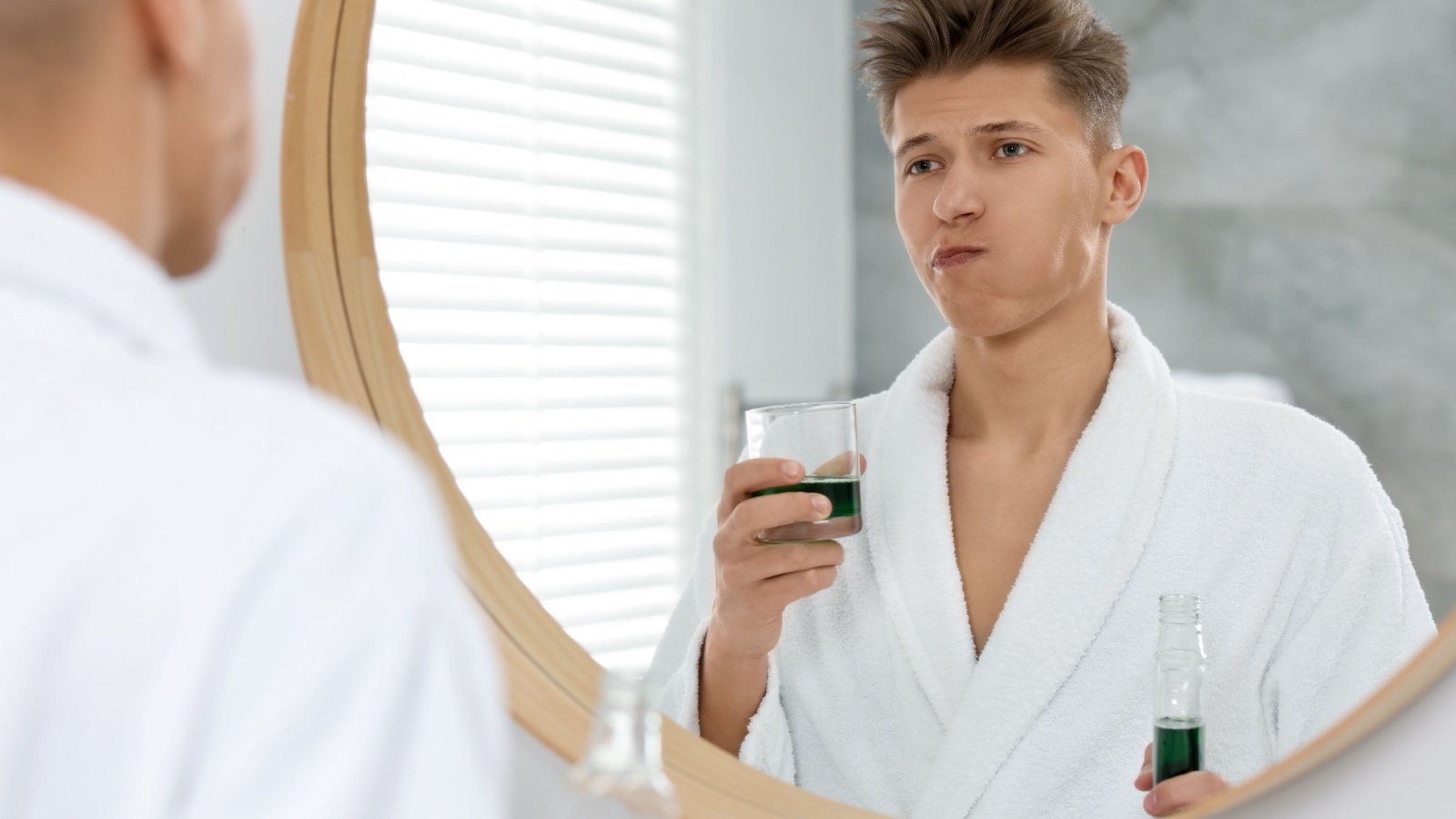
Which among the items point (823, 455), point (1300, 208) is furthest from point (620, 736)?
point (1300, 208)

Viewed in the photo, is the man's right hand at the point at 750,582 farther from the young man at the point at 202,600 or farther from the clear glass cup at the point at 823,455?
the young man at the point at 202,600

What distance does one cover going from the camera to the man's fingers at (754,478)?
0.69m

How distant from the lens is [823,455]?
687mm

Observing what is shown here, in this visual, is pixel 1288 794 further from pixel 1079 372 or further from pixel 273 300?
pixel 273 300

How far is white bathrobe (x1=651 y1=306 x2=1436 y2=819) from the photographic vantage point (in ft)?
2.11

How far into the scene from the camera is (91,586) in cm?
25

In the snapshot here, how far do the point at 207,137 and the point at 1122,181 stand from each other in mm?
622

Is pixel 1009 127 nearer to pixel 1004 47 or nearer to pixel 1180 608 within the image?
pixel 1004 47

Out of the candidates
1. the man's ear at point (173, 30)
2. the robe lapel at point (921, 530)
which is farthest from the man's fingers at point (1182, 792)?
the man's ear at point (173, 30)

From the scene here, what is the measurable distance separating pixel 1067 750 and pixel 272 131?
54 cm

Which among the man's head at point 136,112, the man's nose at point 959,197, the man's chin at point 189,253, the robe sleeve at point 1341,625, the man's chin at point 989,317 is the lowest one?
the robe sleeve at point 1341,625

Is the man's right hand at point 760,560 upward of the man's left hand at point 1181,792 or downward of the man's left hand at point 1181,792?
upward

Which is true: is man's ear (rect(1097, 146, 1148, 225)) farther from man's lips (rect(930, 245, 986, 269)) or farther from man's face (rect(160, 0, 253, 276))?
man's face (rect(160, 0, 253, 276))

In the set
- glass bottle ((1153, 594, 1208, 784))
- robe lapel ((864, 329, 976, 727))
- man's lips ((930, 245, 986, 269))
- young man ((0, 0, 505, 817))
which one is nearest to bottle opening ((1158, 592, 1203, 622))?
glass bottle ((1153, 594, 1208, 784))
